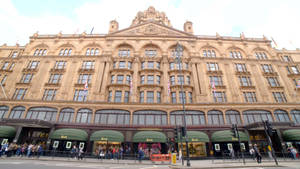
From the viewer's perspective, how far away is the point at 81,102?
26203mm

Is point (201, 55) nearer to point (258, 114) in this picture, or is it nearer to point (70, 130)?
point (258, 114)

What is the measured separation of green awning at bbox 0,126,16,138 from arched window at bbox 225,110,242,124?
3572 centimetres

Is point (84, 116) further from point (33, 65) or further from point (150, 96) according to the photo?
point (33, 65)

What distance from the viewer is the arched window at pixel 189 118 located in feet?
82.2

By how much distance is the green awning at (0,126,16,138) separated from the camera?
21919mm

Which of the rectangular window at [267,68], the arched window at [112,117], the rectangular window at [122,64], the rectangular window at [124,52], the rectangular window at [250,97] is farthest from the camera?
the rectangular window at [124,52]

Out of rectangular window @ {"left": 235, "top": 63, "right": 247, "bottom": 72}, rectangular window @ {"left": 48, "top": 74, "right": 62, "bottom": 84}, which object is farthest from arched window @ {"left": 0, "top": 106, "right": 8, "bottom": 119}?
rectangular window @ {"left": 235, "top": 63, "right": 247, "bottom": 72}

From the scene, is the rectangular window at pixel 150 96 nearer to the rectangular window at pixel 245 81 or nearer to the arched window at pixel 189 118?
the arched window at pixel 189 118

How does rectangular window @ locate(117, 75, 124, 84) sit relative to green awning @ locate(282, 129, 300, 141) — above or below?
above

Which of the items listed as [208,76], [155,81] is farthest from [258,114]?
[155,81]

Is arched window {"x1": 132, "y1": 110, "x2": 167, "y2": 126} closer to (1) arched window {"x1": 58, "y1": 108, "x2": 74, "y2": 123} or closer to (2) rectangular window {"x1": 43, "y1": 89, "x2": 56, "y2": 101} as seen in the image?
(1) arched window {"x1": 58, "y1": 108, "x2": 74, "y2": 123}

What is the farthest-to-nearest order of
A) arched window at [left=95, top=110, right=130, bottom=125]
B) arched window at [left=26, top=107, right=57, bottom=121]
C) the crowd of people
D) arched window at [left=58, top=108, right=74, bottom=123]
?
1. arched window at [left=26, top=107, right=57, bottom=121]
2. arched window at [left=58, top=108, right=74, bottom=123]
3. arched window at [left=95, top=110, right=130, bottom=125]
4. the crowd of people

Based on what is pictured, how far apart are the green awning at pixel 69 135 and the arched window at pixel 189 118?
48.2 feet

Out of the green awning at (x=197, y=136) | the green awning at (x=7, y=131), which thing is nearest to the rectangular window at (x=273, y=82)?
the green awning at (x=197, y=136)
